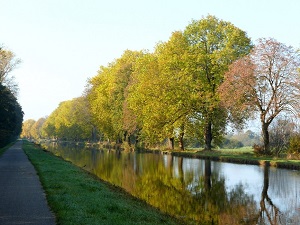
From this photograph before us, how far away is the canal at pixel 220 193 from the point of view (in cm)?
1491

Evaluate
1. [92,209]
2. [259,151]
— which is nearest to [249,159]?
[259,151]

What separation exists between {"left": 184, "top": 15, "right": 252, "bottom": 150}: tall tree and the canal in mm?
17108

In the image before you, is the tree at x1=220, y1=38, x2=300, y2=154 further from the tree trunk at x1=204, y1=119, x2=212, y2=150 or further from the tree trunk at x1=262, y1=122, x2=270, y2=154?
the tree trunk at x1=204, y1=119, x2=212, y2=150

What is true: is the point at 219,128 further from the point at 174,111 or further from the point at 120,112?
the point at 120,112

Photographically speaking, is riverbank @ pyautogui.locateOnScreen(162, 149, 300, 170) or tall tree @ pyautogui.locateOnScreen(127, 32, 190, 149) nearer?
riverbank @ pyautogui.locateOnScreen(162, 149, 300, 170)

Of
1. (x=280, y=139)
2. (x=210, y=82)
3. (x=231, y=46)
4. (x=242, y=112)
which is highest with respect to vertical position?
(x=231, y=46)

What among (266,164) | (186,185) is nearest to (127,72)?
(266,164)

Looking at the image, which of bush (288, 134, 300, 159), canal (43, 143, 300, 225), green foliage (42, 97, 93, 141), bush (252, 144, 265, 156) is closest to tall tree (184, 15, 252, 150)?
bush (252, 144, 265, 156)

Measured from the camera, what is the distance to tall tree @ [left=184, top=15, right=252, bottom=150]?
46.0m

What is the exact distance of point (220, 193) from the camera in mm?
20234

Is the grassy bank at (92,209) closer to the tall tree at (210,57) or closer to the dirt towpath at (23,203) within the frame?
the dirt towpath at (23,203)

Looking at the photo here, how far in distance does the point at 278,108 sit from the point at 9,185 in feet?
93.7

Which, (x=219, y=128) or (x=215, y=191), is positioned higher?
(x=219, y=128)

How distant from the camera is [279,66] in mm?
38531
